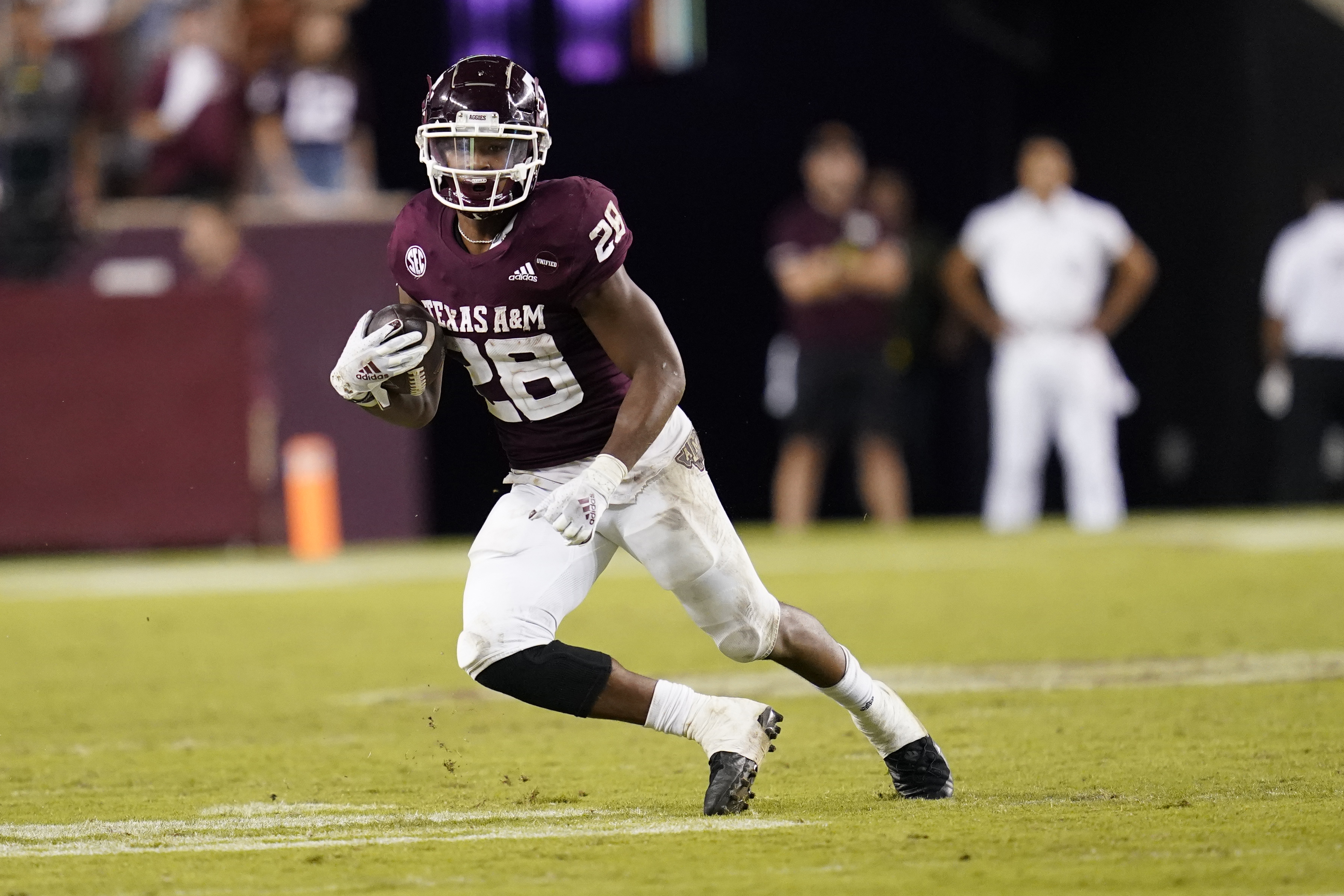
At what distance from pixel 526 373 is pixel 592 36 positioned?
33.9ft

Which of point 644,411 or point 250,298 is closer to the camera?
point 644,411

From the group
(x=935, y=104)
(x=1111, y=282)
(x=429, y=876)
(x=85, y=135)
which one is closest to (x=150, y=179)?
(x=85, y=135)

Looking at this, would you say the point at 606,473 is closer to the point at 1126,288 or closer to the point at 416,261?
the point at 416,261

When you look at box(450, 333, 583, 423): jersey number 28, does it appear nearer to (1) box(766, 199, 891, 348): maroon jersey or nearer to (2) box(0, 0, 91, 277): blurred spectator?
(1) box(766, 199, 891, 348): maroon jersey

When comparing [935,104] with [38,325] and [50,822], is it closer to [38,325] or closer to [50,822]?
[38,325]

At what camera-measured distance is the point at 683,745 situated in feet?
19.8

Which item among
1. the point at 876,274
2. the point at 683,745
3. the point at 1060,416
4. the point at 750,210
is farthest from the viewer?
the point at 750,210

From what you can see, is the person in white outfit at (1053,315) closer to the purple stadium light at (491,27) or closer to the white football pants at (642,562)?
the purple stadium light at (491,27)

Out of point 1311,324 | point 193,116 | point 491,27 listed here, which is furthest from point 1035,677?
point 491,27

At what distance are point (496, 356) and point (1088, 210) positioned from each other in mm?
8537

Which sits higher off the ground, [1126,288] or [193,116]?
[193,116]

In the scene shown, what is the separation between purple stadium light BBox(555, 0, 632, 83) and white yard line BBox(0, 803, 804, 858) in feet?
34.6

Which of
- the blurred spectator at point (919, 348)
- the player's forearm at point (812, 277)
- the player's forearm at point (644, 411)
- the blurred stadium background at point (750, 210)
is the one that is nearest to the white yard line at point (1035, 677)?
the player's forearm at point (644, 411)

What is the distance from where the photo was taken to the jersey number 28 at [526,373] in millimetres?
4828
